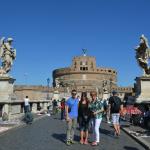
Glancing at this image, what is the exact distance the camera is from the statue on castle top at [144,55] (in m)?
22.5

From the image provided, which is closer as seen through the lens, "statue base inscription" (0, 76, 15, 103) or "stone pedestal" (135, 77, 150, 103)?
"stone pedestal" (135, 77, 150, 103)

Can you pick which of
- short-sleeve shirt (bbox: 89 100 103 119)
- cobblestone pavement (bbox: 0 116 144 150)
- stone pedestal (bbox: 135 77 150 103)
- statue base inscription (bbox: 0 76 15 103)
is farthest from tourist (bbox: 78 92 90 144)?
statue base inscription (bbox: 0 76 15 103)

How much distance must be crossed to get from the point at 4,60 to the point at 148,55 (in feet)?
25.4

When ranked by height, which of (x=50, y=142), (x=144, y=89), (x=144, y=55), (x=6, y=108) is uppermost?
(x=144, y=55)

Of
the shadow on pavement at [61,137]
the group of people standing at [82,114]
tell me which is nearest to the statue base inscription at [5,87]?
the shadow on pavement at [61,137]

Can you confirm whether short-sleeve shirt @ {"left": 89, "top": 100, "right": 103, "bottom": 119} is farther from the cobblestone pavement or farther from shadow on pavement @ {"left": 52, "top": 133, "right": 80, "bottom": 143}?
shadow on pavement @ {"left": 52, "top": 133, "right": 80, "bottom": 143}

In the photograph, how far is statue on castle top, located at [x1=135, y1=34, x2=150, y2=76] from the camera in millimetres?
22484

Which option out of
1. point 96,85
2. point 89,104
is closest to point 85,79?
point 96,85

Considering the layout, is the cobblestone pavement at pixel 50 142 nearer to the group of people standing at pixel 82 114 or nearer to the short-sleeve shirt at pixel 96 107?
the group of people standing at pixel 82 114

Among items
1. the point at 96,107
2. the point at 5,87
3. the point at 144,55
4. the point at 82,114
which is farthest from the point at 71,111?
the point at 144,55

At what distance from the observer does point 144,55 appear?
74.8 feet

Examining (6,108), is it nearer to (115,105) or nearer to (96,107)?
(115,105)

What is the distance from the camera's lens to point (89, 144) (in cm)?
1234

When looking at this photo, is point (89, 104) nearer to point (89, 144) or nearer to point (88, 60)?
point (89, 144)
